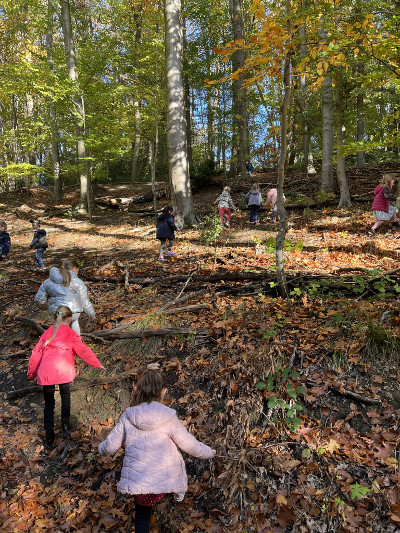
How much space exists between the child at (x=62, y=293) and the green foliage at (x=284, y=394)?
8.80 ft

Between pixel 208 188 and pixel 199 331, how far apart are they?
50.8 feet

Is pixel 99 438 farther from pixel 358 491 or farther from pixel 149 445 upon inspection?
pixel 358 491

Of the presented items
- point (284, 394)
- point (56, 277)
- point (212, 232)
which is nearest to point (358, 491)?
point (284, 394)

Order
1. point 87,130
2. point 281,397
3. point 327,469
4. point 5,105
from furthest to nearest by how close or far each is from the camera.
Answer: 1. point 5,105
2. point 87,130
3. point 281,397
4. point 327,469

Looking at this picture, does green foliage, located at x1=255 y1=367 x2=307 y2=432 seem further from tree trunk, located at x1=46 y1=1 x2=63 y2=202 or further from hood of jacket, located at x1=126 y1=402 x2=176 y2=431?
tree trunk, located at x1=46 y1=1 x2=63 y2=202

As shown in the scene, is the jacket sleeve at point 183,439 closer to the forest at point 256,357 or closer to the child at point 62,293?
the forest at point 256,357

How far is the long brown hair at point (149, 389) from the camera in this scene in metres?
2.42

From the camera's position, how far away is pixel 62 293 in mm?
4527

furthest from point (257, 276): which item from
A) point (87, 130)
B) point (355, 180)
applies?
point (87, 130)

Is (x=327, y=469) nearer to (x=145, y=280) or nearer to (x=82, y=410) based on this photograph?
(x=82, y=410)

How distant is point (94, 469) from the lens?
141 inches

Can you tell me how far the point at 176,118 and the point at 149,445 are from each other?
10728 mm

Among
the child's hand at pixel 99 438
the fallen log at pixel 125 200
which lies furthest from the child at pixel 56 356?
the fallen log at pixel 125 200

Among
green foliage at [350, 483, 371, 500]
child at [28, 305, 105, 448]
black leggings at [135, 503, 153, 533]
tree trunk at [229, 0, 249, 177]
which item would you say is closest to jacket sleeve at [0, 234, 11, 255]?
child at [28, 305, 105, 448]
